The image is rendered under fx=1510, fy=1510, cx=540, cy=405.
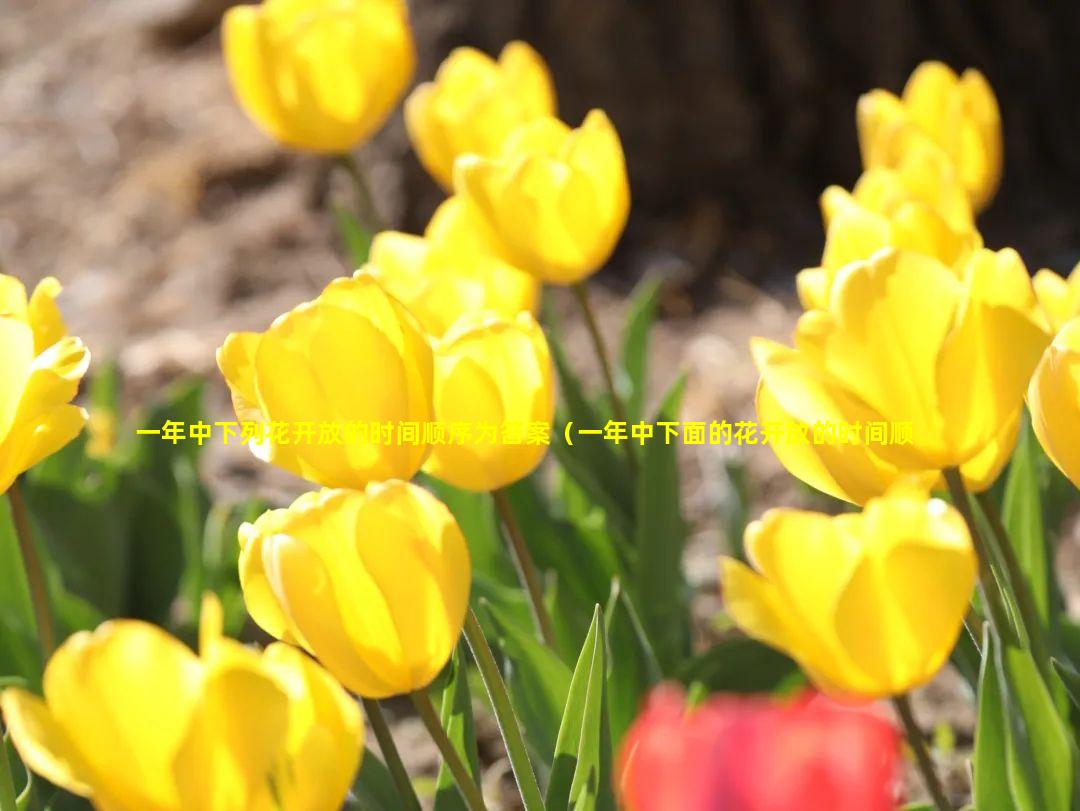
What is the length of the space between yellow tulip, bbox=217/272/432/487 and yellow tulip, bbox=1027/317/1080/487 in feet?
1.23

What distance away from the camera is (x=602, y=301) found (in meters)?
2.88

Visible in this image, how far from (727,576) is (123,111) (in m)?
3.34

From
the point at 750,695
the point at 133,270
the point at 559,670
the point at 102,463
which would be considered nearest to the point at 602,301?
the point at 133,270

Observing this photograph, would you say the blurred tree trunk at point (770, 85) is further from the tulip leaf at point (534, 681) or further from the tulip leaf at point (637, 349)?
the tulip leaf at point (534, 681)

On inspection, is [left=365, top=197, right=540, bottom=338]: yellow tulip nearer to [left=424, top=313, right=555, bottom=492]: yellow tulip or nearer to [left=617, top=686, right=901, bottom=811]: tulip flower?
[left=424, top=313, right=555, bottom=492]: yellow tulip

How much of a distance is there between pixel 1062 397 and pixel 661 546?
2.30ft

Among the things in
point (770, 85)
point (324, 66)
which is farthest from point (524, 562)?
point (770, 85)

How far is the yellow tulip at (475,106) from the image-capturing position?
1691 millimetres

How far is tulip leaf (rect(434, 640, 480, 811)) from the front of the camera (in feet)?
3.51

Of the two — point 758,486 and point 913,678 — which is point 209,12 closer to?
point 758,486

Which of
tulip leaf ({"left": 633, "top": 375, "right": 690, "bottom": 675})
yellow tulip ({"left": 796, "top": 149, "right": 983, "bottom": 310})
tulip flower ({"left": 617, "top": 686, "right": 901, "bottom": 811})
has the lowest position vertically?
tulip leaf ({"left": 633, "top": 375, "right": 690, "bottom": 675})

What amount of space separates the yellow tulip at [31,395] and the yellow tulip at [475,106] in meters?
0.79

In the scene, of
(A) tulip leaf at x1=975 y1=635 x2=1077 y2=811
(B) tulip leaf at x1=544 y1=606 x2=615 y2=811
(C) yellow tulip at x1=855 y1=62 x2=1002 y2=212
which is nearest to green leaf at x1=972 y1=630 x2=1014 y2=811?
(A) tulip leaf at x1=975 y1=635 x2=1077 y2=811

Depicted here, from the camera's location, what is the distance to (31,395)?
938 mm
